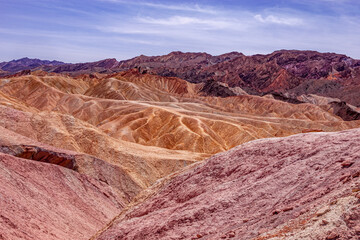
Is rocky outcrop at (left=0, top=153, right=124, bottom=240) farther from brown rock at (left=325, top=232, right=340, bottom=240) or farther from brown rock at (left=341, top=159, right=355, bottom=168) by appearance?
brown rock at (left=341, top=159, right=355, bottom=168)

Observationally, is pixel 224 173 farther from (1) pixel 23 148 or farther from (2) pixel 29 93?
(2) pixel 29 93

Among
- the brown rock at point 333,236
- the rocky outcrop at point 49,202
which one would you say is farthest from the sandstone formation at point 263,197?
the rocky outcrop at point 49,202

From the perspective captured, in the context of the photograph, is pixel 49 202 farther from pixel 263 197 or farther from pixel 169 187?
pixel 263 197

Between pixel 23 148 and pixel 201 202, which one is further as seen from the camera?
pixel 23 148

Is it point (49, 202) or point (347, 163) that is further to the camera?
point (49, 202)

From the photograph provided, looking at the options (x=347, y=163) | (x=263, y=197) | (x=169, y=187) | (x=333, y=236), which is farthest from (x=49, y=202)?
(x=333, y=236)

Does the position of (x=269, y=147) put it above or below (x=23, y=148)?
above

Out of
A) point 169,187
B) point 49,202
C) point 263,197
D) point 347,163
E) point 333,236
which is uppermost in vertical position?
point 347,163

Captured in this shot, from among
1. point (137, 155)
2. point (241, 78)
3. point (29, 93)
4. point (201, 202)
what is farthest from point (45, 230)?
point (241, 78)
